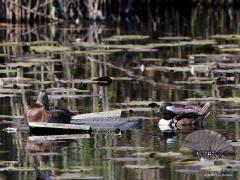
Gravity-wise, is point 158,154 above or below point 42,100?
below

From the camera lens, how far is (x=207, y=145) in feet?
25.4

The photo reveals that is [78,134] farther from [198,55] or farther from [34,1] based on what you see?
[34,1]

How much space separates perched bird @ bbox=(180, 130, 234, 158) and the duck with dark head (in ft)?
4.57

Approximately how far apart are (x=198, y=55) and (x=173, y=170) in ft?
23.6

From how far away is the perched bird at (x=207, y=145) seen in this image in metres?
7.70

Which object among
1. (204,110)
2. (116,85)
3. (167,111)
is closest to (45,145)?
→ (167,111)

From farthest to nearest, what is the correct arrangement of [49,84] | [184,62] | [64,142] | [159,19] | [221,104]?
1. [159,19]
2. [184,62]
3. [49,84]
4. [221,104]
5. [64,142]

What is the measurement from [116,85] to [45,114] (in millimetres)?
2969

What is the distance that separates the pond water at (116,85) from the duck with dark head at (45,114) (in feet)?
0.48

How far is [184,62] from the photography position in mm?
13961

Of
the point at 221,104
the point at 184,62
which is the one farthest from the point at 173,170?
the point at 184,62

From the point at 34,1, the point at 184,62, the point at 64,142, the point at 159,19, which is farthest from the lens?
the point at 159,19

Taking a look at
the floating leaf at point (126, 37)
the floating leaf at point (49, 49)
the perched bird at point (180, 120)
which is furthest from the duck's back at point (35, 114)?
the floating leaf at point (126, 37)

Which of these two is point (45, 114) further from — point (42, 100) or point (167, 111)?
point (167, 111)
